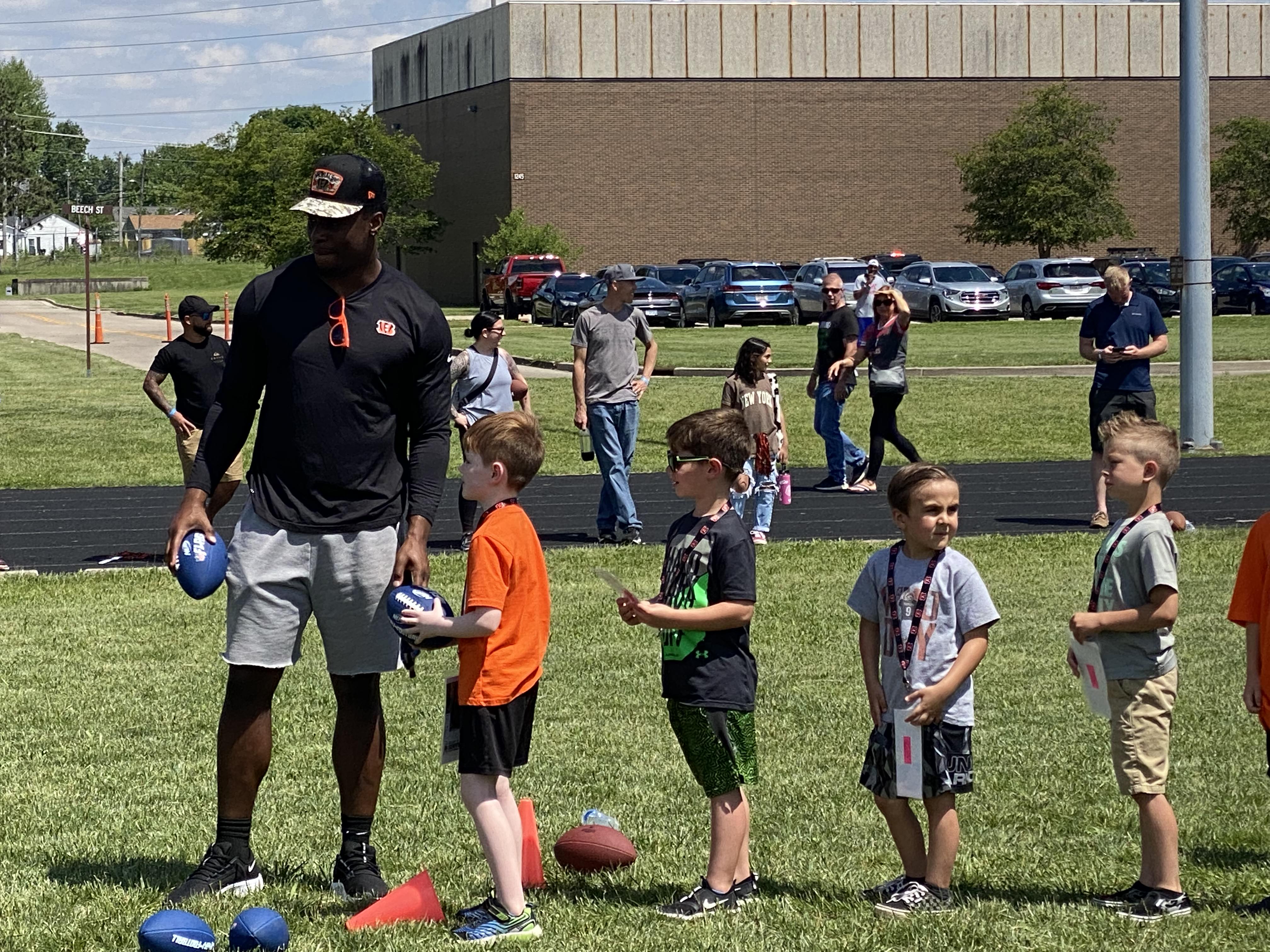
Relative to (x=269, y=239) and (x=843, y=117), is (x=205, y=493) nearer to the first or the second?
(x=843, y=117)

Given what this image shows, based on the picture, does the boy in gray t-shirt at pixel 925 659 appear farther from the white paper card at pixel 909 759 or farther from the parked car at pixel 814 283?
the parked car at pixel 814 283

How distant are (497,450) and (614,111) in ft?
214

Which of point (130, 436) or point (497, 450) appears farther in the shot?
point (130, 436)

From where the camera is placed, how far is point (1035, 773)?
7.15 m

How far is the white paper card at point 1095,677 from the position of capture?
5.31 m

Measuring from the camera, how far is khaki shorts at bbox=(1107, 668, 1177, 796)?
17.2 feet

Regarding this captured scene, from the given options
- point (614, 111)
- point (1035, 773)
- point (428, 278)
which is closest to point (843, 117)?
point (614, 111)

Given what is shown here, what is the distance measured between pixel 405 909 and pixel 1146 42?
71846 millimetres

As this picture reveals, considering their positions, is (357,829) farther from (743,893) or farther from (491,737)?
(743,893)

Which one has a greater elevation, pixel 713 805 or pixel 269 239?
pixel 269 239

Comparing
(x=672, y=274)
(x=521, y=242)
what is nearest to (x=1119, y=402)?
(x=672, y=274)

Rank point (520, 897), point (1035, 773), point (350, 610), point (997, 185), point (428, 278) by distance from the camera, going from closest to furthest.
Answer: point (520, 897) → point (350, 610) → point (1035, 773) → point (997, 185) → point (428, 278)

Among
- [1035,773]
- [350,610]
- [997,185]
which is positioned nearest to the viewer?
[350,610]

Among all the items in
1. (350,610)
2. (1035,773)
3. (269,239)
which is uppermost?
(269,239)
